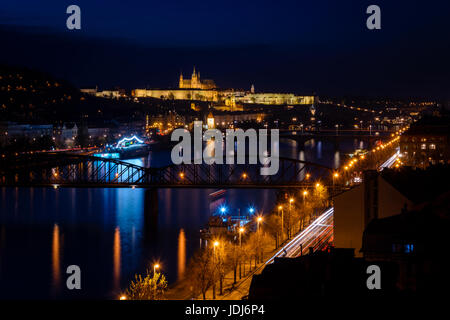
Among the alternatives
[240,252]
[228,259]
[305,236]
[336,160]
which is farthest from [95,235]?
[336,160]

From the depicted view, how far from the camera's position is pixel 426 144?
17.1m

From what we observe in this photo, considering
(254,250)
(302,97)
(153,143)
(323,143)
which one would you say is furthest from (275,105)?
(254,250)

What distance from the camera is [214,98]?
2436 inches

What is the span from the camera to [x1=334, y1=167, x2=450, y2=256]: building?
642cm

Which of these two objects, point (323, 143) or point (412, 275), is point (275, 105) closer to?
point (323, 143)

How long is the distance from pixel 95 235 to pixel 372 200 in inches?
231

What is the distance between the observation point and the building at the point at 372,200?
6418 millimetres

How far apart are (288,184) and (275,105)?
51.7m

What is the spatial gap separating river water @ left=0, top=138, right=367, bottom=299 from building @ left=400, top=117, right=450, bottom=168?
3878 mm

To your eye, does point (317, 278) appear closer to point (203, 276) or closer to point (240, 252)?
point (203, 276)

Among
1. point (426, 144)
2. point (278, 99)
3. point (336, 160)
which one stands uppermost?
point (278, 99)

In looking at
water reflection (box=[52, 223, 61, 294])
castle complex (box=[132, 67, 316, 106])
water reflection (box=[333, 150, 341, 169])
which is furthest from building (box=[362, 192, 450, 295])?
castle complex (box=[132, 67, 316, 106])

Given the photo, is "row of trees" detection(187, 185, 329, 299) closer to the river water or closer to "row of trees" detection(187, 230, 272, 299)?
"row of trees" detection(187, 230, 272, 299)

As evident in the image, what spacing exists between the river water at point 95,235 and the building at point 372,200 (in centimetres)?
234
